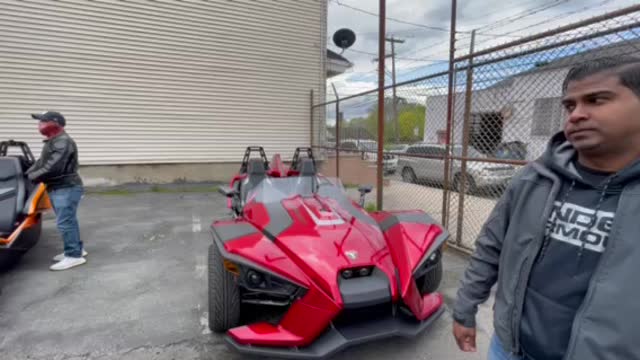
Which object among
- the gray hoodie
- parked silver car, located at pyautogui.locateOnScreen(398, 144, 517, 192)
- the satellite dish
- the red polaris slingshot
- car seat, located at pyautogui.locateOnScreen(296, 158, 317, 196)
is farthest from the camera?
the satellite dish

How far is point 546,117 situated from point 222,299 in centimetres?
367

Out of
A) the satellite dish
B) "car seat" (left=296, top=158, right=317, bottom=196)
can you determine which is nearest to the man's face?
"car seat" (left=296, top=158, right=317, bottom=196)

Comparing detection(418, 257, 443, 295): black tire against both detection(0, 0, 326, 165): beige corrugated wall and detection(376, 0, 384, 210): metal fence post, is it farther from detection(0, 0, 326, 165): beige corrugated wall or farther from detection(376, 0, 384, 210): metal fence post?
detection(0, 0, 326, 165): beige corrugated wall

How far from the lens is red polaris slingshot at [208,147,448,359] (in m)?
1.93

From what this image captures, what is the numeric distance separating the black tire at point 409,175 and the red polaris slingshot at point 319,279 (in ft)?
16.4

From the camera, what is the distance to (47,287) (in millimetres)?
3352

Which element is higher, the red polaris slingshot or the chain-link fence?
the chain-link fence

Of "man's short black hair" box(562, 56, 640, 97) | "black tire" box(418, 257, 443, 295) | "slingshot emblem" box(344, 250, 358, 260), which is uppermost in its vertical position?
"man's short black hair" box(562, 56, 640, 97)

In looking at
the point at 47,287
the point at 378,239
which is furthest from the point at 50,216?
the point at 378,239

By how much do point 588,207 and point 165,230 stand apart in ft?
18.1

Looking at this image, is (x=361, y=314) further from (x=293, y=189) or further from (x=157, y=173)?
(x=157, y=173)

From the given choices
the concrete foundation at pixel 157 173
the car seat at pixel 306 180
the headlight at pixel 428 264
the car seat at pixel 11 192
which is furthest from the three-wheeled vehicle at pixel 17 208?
the concrete foundation at pixel 157 173

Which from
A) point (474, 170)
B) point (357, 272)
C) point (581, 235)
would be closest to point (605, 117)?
point (581, 235)

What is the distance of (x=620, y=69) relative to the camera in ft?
3.27
